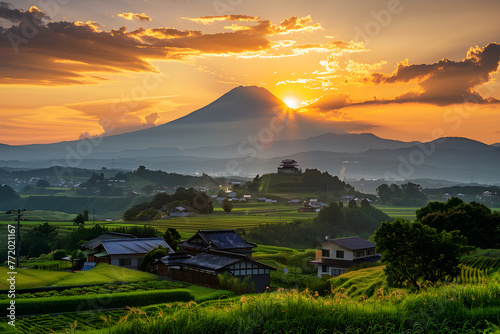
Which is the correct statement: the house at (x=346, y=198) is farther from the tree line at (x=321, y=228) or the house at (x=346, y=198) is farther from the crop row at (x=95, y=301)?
the crop row at (x=95, y=301)

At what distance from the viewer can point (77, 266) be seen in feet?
139

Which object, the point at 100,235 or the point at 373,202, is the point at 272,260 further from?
the point at 373,202

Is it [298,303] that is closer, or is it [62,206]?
[298,303]

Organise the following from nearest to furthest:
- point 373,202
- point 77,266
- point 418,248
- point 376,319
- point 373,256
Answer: point 376,319 < point 418,248 < point 77,266 < point 373,256 < point 373,202

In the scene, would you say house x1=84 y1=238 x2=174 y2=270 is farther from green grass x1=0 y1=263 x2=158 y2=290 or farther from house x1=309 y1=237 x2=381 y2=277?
house x1=309 y1=237 x2=381 y2=277

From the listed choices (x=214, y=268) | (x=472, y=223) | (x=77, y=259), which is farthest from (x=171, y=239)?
(x=472, y=223)

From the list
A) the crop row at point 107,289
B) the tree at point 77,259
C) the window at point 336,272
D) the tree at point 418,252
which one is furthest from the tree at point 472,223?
the tree at point 77,259

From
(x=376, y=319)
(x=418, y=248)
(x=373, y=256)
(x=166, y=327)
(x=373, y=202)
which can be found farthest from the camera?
(x=373, y=202)

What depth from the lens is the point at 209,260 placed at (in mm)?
34875

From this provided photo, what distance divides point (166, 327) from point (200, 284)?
2746 cm

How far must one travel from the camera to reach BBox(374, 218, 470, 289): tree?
848 inches

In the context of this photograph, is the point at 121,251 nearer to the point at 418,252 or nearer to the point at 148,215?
the point at 418,252

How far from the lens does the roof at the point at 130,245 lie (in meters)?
41.4

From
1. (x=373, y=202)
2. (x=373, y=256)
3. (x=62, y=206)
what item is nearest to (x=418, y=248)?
(x=373, y=256)
